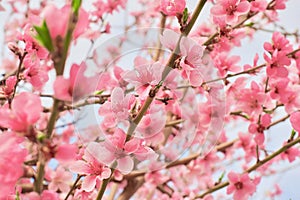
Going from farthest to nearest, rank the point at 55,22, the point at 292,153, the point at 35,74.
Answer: the point at 292,153, the point at 35,74, the point at 55,22

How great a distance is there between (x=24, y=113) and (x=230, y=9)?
124 centimetres

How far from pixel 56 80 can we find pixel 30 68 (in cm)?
113

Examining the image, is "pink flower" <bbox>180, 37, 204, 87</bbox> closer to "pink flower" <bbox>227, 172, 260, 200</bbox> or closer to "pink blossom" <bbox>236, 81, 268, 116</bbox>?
"pink blossom" <bbox>236, 81, 268, 116</bbox>

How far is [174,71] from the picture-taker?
1.40 meters

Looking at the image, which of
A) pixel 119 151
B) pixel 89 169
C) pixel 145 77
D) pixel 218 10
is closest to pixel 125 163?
pixel 119 151

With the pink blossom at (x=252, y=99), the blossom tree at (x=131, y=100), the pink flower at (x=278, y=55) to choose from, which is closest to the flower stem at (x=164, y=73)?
the blossom tree at (x=131, y=100)

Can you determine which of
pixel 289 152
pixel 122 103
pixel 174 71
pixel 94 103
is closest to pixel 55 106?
pixel 122 103

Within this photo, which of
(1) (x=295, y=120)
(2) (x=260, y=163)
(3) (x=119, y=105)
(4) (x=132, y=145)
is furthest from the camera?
(2) (x=260, y=163)

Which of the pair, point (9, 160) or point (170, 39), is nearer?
point (9, 160)

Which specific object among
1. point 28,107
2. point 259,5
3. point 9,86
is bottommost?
point 9,86

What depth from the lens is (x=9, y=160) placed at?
84 cm

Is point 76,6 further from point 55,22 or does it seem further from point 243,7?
point 243,7

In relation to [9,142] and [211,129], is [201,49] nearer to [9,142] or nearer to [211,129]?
[9,142]

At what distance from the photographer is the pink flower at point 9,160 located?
0.81 m
